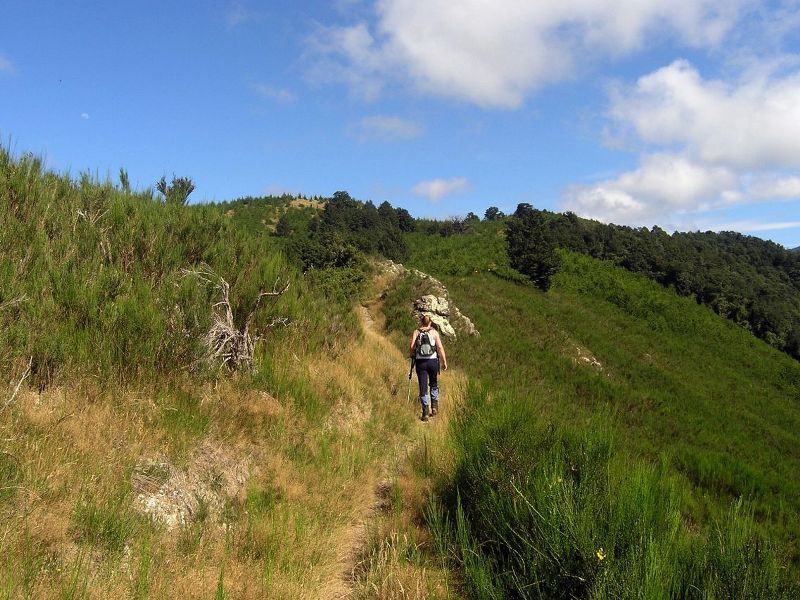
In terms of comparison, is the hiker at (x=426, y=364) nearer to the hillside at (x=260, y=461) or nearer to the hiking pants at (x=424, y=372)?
the hiking pants at (x=424, y=372)

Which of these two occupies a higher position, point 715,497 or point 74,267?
point 74,267

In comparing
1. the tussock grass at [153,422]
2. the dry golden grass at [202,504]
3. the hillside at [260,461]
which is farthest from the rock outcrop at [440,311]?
the dry golden grass at [202,504]

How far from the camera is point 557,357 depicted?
17.5 meters

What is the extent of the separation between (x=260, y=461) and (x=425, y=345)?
3481mm

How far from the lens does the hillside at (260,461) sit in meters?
2.40

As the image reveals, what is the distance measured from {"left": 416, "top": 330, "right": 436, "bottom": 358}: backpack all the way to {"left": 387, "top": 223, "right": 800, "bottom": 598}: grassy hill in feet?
3.25

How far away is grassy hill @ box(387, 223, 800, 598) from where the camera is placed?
8.00 ft

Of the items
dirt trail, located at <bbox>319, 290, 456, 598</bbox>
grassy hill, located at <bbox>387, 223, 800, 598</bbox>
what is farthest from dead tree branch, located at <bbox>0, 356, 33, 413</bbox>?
grassy hill, located at <bbox>387, 223, 800, 598</bbox>

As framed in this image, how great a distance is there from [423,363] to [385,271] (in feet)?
45.2

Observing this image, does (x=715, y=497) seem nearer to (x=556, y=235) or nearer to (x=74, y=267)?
(x=74, y=267)

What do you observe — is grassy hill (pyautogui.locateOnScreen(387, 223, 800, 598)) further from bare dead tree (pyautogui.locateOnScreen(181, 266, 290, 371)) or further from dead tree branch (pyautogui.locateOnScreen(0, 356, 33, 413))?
dead tree branch (pyautogui.locateOnScreen(0, 356, 33, 413))

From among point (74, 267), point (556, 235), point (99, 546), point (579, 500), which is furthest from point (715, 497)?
point (556, 235)

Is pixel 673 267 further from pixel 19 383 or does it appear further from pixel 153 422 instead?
pixel 19 383

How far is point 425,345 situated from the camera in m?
7.07
